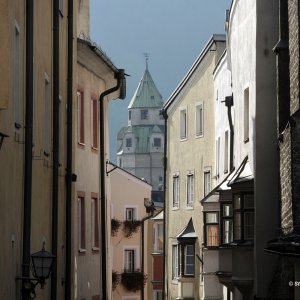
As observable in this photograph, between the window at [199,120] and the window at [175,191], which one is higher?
the window at [199,120]

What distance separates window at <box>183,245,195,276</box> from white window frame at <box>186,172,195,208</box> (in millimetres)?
1583

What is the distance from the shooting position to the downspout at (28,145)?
1809 centimetres

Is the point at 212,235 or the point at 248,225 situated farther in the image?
the point at 212,235

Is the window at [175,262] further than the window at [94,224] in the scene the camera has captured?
Yes

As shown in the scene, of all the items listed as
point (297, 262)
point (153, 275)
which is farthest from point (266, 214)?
point (153, 275)

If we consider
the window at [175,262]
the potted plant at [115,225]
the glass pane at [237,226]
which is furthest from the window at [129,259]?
the glass pane at [237,226]

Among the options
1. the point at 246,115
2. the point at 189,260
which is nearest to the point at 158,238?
the point at 189,260

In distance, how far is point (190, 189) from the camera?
44.4 metres

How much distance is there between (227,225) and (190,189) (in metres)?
14.0

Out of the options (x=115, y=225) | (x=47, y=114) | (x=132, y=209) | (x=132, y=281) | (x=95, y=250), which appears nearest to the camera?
(x=47, y=114)

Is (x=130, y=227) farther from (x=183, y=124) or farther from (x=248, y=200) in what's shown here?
(x=248, y=200)

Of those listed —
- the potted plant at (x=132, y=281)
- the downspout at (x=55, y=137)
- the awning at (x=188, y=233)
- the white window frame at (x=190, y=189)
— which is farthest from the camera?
the potted plant at (x=132, y=281)

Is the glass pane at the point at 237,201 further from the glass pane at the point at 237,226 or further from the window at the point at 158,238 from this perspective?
the window at the point at 158,238

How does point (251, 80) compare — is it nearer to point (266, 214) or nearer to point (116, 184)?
point (266, 214)
